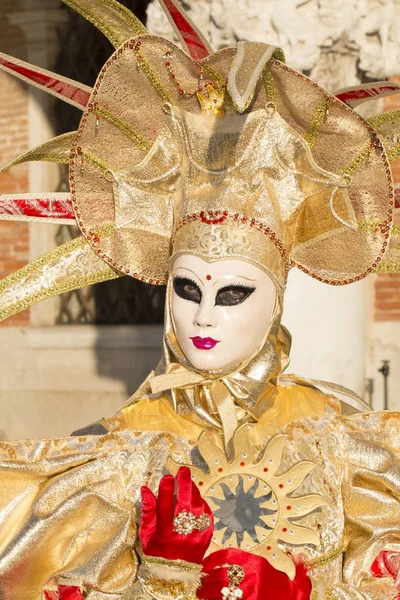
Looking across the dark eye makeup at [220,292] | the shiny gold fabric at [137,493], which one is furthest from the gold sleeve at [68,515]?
the dark eye makeup at [220,292]

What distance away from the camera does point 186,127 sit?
3.44m

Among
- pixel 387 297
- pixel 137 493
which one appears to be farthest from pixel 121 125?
pixel 387 297

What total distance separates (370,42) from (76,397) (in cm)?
329

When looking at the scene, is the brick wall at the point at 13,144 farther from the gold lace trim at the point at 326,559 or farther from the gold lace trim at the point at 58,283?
the gold lace trim at the point at 326,559

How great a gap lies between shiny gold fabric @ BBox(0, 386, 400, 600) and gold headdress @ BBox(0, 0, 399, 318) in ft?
1.40

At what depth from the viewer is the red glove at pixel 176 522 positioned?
3080mm

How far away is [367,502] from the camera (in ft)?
11.4

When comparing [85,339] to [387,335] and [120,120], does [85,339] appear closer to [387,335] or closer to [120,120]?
[387,335]

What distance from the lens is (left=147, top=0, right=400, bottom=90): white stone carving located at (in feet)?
17.2

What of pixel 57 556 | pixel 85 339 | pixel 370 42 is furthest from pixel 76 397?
pixel 57 556

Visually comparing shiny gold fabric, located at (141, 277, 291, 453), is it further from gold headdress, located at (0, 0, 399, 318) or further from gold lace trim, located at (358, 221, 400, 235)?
gold lace trim, located at (358, 221, 400, 235)

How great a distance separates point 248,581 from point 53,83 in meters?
1.54

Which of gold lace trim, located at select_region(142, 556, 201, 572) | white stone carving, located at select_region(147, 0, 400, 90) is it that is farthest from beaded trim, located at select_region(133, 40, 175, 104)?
white stone carving, located at select_region(147, 0, 400, 90)

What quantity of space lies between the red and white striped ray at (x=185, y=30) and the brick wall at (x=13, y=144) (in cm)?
470
